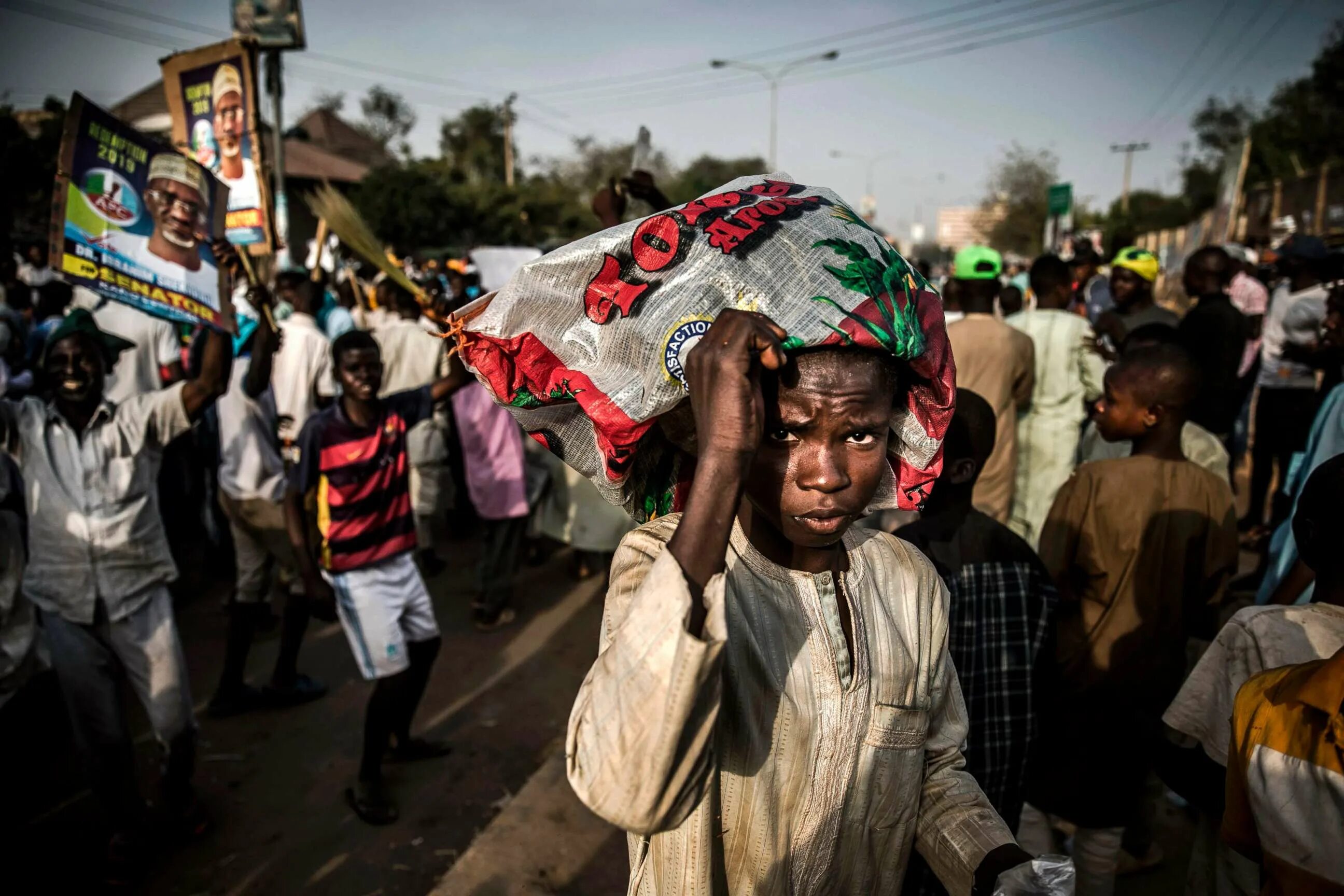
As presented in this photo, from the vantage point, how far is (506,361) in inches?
54.7

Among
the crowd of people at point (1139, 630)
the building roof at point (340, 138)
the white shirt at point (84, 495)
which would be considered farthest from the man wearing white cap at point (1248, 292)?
the building roof at point (340, 138)

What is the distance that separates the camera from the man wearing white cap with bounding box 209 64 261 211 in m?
4.04

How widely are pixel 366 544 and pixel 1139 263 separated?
17.0 feet

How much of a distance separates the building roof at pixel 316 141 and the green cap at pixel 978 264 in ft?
80.4

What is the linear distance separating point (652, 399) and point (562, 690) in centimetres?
380

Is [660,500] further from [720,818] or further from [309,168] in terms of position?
[309,168]

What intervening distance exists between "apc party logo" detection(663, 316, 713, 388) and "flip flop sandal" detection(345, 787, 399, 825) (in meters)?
3.06

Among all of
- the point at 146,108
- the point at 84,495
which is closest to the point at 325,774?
the point at 84,495

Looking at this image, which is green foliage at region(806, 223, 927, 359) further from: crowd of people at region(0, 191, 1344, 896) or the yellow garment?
the yellow garment

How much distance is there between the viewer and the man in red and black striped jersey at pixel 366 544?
11.7ft

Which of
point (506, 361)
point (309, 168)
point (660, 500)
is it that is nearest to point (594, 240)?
point (506, 361)

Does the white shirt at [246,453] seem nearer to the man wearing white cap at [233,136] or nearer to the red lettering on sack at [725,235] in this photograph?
the man wearing white cap at [233,136]

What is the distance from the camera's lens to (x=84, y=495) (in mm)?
3115

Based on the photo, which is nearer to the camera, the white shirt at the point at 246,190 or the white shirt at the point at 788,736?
the white shirt at the point at 788,736
